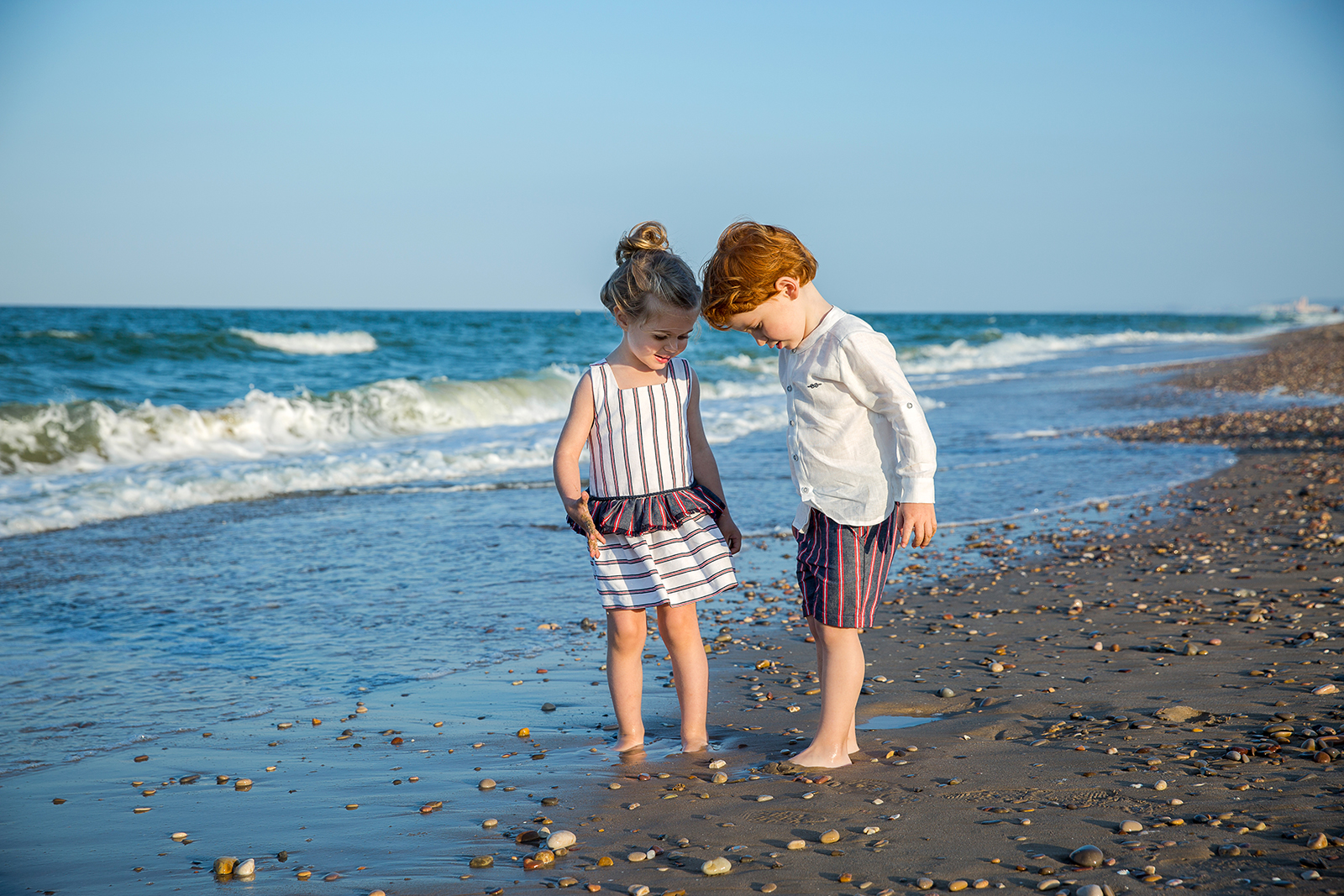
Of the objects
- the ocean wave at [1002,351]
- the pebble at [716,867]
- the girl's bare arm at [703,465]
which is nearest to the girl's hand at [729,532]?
the girl's bare arm at [703,465]

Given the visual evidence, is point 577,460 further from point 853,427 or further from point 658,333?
point 853,427

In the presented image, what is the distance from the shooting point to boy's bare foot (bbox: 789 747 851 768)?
286 cm

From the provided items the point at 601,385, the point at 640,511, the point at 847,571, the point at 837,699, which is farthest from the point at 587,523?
the point at 837,699

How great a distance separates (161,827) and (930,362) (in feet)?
106

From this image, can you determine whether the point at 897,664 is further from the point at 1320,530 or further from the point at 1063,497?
the point at 1063,497

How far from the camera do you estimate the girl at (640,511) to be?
312cm

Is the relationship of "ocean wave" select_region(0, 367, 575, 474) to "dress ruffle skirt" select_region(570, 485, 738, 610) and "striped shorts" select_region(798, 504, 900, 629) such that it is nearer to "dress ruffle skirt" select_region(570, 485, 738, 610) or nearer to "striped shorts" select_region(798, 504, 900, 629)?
"dress ruffle skirt" select_region(570, 485, 738, 610)

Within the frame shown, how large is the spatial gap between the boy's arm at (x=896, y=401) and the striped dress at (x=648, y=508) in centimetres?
66

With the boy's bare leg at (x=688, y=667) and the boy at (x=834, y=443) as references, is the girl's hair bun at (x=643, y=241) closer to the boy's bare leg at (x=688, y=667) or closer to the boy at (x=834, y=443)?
the boy at (x=834, y=443)

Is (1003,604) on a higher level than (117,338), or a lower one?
lower

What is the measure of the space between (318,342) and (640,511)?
3314 centimetres

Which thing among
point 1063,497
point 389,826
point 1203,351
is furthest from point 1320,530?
point 1203,351

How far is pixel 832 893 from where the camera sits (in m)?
2.11

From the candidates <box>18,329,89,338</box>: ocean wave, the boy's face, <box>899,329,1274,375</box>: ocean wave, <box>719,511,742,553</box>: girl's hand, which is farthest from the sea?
<box>899,329,1274,375</box>: ocean wave
